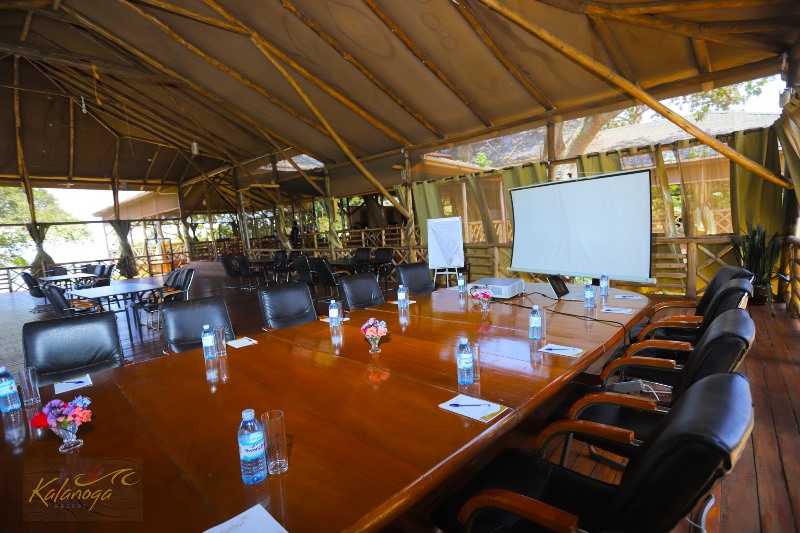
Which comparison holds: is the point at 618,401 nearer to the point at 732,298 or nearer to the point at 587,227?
the point at 732,298

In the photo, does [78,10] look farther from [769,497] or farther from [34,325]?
[769,497]

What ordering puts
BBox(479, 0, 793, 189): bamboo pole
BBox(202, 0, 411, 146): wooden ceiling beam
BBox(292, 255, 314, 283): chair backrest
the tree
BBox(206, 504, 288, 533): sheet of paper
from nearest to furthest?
BBox(206, 504, 288, 533): sheet of paper < BBox(479, 0, 793, 189): bamboo pole < BBox(202, 0, 411, 146): wooden ceiling beam < BBox(292, 255, 314, 283): chair backrest < the tree

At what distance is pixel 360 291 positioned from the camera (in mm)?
3564

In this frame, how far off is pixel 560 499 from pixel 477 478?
268 millimetres

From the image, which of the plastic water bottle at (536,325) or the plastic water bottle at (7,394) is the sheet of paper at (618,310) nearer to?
the plastic water bottle at (536,325)

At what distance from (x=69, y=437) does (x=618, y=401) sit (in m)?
1.95

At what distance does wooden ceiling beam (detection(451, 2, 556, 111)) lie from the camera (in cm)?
455

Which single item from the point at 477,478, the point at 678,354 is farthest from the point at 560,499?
the point at 678,354

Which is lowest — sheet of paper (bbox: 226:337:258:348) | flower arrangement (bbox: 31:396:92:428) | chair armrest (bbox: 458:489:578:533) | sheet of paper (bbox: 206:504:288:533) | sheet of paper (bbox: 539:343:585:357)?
chair armrest (bbox: 458:489:578:533)

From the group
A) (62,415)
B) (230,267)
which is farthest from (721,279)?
(230,267)

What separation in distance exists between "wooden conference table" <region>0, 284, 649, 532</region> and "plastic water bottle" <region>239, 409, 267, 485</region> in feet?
0.08

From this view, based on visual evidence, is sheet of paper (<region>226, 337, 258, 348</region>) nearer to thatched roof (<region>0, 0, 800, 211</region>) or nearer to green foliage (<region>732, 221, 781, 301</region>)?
thatched roof (<region>0, 0, 800, 211</region>)

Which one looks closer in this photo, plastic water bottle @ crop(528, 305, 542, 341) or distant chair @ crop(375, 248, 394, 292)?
plastic water bottle @ crop(528, 305, 542, 341)

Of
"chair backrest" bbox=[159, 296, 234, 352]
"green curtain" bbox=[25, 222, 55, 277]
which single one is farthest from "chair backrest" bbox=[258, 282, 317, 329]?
"green curtain" bbox=[25, 222, 55, 277]
